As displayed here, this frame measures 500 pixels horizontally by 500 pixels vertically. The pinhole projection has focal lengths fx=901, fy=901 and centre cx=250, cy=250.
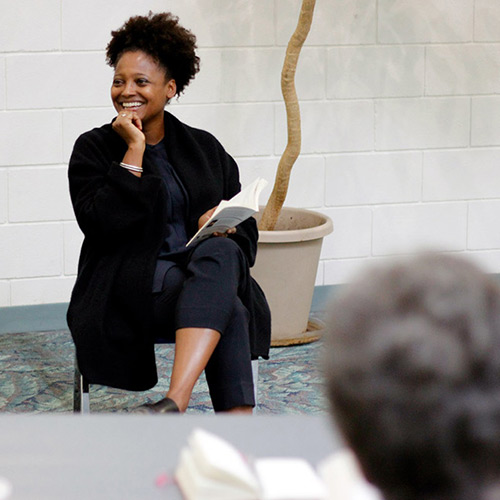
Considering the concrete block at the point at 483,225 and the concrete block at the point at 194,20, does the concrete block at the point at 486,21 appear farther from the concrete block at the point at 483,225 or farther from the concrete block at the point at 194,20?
the concrete block at the point at 194,20

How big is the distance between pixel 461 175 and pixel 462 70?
0.43 metres

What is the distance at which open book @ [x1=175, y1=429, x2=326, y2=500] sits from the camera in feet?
2.78

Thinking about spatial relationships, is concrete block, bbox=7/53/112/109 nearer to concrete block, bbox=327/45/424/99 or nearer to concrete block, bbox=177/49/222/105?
concrete block, bbox=177/49/222/105

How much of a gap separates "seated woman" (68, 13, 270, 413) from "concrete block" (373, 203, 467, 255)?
1362 millimetres

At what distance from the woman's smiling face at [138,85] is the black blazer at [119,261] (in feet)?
0.30

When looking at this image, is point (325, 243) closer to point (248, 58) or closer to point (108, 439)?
point (248, 58)

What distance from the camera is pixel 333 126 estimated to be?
3.56 m

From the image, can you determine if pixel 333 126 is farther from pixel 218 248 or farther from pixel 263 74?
pixel 218 248

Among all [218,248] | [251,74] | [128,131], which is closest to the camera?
[218,248]

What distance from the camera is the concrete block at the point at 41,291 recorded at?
3379 millimetres

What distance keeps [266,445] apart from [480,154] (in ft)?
9.91

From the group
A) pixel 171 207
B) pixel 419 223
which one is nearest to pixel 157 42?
pixel 171 207

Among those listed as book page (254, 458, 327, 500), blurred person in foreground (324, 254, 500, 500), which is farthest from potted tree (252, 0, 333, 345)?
blurred person in foreground (324, 254, 500, 500)

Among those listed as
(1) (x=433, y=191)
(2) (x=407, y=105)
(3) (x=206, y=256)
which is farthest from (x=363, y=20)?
(3) (x=206, y=256)
